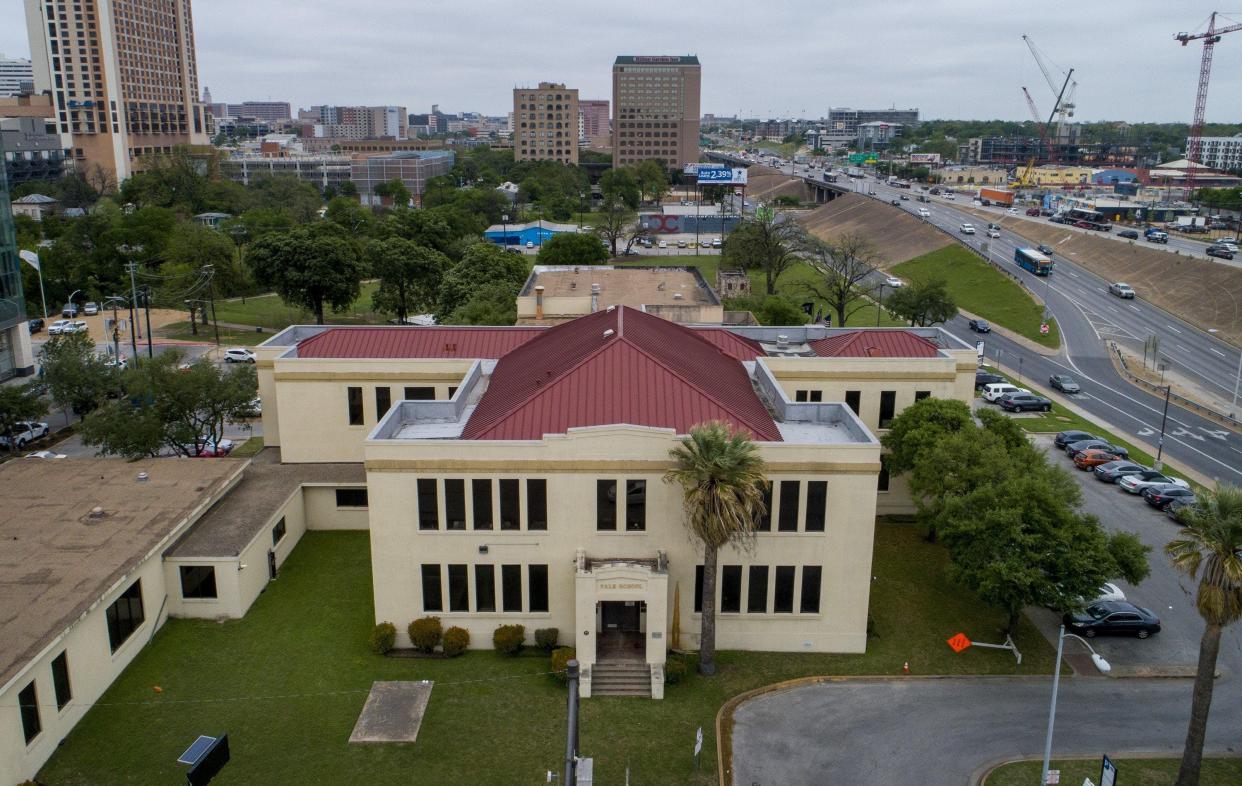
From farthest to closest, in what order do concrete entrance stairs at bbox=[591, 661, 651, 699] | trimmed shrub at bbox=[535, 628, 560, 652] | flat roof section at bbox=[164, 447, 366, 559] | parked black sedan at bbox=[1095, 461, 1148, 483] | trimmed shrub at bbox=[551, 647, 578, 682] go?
parked black sedan at bbox=[1095, 461, 1148, 483]
flat roof section at bbox=[164, 447, 366, 559]
trimmed shrub at bbox=[535, 628, 560, 652]
trimmed shrub at bbox=[551, 647, 578, 682]
concrete entrance stairs at bbox=[591, 661, 651, 699]

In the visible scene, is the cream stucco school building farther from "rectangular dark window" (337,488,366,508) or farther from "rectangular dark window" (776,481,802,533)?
"rectangular dark window" (337,488,366,508)

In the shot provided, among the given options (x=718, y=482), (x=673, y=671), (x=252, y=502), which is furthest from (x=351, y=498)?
(x=718, y=482)

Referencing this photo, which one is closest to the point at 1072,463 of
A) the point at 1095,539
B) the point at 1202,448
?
the point at 1202,448

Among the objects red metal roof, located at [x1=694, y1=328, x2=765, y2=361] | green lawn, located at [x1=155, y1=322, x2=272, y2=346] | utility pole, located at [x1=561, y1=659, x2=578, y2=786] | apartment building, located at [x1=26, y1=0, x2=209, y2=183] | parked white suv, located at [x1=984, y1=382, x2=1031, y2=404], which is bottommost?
green lawn, located at [x1=155, y1=322, x2=272, y2=346]

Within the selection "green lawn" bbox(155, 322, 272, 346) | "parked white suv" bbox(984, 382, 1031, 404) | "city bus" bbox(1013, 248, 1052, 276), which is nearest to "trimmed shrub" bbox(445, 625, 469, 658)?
"parked white suv" bbox(984, 382, 1031, 404)

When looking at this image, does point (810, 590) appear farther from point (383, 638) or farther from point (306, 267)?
point (306, 267)

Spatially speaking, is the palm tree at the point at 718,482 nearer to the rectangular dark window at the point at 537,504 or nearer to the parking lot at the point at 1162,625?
the rectangular dark window at the point at 537,504

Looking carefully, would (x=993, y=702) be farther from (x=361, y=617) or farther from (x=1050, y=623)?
(x=361, y=617)

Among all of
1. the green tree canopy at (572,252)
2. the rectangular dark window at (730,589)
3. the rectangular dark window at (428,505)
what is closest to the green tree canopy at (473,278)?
the green tree canopy at (572,252)
